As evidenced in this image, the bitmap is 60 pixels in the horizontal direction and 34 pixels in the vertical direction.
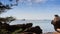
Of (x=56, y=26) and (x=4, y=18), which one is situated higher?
(x=4, y=18)

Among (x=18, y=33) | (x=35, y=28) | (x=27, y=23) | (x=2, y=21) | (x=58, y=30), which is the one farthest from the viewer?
(x=58, y=30)

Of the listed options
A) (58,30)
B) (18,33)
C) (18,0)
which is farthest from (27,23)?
(58,30)

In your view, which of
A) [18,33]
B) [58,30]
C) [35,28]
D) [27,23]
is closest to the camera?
[18,33]

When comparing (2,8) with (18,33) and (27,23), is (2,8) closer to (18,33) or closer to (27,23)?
(18,33)

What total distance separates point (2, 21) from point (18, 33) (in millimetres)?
952

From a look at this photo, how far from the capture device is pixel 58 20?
11.7 meters

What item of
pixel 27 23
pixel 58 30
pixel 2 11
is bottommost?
pixel 58 30

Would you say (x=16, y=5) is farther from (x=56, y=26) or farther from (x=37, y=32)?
(x=56, y=26)

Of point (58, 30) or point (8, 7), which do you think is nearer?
point (8, 7)

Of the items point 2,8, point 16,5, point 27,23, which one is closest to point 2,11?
point 2,8

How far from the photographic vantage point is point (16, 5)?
561cm

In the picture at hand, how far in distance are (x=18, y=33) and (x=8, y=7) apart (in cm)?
132

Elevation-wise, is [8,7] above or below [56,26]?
above

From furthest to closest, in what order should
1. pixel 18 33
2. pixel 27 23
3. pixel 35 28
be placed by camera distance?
pixel 35 28, pixel 27 23, pixel 18 33
